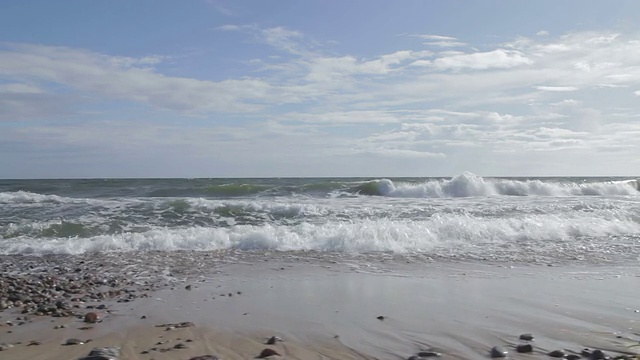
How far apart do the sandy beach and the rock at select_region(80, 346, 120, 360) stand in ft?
0.30

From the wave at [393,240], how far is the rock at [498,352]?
5.12 meters

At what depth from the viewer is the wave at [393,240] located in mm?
9914

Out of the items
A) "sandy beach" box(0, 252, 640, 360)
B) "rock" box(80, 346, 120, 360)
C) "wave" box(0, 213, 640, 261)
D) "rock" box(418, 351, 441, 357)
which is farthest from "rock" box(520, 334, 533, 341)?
"wave" box(0, 213, 640, 261)

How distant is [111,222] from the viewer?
13.2 meters

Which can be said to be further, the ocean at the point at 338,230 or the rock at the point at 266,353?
the ocean at the point at 338,230

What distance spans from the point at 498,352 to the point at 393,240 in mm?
6385

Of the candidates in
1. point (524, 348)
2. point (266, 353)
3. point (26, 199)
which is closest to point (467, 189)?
point (26, 199)

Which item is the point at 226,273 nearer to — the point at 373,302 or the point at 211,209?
the point at 373,302

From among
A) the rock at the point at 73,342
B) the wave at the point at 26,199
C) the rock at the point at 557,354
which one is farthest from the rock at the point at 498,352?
the wave at the point at 26,199

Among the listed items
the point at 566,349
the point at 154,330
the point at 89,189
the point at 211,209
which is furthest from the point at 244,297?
the point at 89,189

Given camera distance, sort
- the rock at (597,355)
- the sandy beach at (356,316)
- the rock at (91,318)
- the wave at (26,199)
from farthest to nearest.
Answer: the wave at (26,199) < the rock at (91,318) < the sandy beach at (356,316) < the rock at (597,355)

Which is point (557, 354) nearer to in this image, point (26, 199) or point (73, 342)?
point (73, 342)

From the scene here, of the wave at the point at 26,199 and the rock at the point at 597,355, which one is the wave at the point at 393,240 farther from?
the wave at the point at 26,199

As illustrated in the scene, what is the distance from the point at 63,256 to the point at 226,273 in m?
3.73
